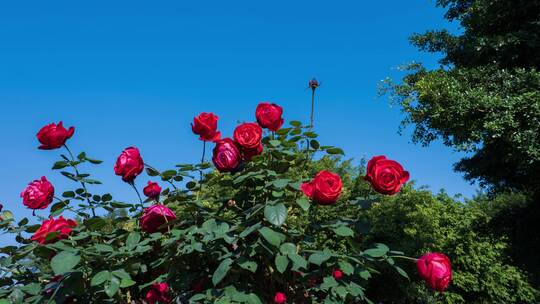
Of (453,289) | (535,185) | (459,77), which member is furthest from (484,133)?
(453,289)

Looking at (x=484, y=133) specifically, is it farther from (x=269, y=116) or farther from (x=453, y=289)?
(x=269, y=116)

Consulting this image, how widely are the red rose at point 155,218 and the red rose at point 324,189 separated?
703 millimetres

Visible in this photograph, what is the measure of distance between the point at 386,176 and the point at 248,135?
0.66 metres

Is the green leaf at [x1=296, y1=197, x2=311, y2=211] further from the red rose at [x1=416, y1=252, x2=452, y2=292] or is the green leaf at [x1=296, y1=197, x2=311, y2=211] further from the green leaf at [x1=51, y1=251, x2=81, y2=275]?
the green leaf at [x1=51, y1=251, x2=81, y2=275]

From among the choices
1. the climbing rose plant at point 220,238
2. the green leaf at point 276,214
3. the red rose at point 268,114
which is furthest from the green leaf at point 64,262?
the red rose at point 268,114

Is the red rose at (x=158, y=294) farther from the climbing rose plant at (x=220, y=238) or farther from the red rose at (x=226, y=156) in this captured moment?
the red rose at (x=226, y=156)

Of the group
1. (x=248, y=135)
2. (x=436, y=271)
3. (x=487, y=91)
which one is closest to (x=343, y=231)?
(x=436, y=271)

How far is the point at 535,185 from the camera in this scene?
10609 millimetres

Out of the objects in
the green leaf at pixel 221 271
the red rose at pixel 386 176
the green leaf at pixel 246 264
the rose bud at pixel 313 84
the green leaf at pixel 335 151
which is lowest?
the green leaf at pixel 221 271

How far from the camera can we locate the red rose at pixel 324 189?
7.00 feet

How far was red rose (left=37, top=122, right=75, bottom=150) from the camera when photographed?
262 cm

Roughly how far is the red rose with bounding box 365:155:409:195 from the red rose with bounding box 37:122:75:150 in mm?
1618

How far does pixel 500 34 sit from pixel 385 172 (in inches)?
387

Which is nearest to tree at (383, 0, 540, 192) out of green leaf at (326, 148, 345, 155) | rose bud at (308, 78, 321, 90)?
rose bud at (308, 78, 321, 90)
